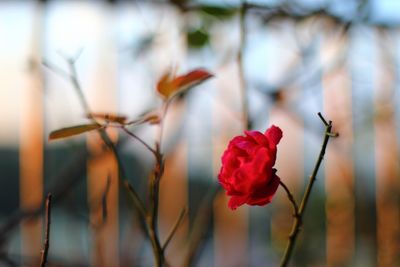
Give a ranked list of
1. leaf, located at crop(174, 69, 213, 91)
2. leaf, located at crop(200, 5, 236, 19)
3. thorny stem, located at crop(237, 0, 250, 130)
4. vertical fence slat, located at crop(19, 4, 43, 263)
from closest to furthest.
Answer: leaf, located at crop(174, 69, 213, 91)
thorny stem, located at crop(237, 0, 250, 130)
leaf, located at crop(200, 5, 236, 19)
vertical fence slat, located at crop(19, 4, 43, 263)

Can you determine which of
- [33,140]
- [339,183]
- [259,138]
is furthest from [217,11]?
[339,183]

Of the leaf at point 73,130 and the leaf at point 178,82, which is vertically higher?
the leaf at point 178,82

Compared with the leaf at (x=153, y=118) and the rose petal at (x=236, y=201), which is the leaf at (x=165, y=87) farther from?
the rose petal at (x=236, y=201)

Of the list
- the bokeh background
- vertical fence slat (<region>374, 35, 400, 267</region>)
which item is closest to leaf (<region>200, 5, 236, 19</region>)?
the bokeh background

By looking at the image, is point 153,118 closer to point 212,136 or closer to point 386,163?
point 212,136

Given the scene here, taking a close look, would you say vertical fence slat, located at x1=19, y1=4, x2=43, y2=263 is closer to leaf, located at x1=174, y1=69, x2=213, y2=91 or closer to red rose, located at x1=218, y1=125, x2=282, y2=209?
leaf, located at x1=174, y1=69, x2=213, y2=91

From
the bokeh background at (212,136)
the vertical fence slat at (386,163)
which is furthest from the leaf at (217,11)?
the vertical fence slat at (386,163)
